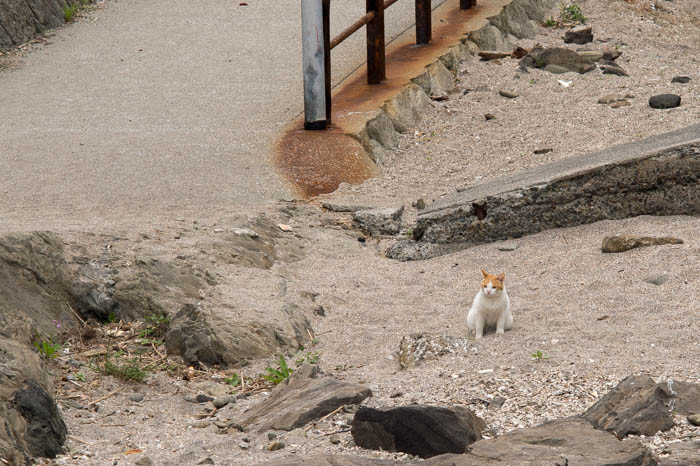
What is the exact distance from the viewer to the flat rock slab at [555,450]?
278 centimetres

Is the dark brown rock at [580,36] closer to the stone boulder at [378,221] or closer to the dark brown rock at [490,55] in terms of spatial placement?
the dark brown rock at [490,55]

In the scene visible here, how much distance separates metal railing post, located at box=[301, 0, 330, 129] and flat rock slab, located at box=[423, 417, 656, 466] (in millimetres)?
4508

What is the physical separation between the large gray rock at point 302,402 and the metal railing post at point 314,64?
3.62m

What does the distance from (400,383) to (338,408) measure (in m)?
0.43

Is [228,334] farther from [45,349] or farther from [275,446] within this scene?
[275,446]

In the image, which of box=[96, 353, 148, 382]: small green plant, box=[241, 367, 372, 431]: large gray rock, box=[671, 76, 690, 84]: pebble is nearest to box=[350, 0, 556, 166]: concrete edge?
box=[671, 76, 690, 84]: pebble

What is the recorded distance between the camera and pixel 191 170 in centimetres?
659

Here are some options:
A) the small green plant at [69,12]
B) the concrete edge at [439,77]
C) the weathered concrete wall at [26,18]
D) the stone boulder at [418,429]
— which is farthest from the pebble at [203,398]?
the small green plant at [69,12]

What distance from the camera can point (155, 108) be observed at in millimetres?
7773

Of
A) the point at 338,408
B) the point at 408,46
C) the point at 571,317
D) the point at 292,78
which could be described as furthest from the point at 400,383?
the point at 408,46

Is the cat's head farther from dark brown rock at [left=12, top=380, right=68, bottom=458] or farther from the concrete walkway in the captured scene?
the concrete walkway

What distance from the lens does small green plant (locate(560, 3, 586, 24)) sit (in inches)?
418

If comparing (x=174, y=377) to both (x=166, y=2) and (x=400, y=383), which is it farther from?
(x=166, y=2)

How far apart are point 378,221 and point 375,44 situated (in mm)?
2400
